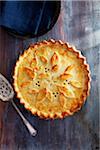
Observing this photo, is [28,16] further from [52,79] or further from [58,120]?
[58,120]

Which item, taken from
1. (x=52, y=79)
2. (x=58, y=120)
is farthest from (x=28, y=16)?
(x=58, y=120)

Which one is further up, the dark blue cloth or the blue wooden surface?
the dark blue cloth

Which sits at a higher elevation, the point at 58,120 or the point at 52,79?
the point at 52,79


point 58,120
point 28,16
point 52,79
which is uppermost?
point 28,16

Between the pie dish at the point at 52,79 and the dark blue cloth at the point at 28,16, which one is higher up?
the dark blue cloth at the point at 28,16
